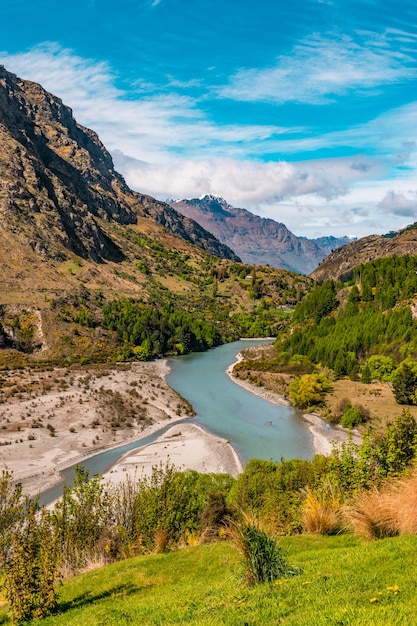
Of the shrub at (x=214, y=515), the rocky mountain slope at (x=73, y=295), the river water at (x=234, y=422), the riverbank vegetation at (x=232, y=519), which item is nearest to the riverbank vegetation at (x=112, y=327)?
the rocky mountain slope at (x=73, y=295)

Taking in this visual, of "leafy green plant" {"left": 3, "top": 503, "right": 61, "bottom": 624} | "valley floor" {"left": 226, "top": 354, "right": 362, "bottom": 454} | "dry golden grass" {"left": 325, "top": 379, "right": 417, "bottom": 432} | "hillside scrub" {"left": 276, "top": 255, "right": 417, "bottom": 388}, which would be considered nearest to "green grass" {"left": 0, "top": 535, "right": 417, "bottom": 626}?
"leafy green plant" {"left": 3, "top": 503, "right": 61, "bottom": 624}

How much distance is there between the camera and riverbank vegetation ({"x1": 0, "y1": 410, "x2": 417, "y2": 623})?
1134 centimetres

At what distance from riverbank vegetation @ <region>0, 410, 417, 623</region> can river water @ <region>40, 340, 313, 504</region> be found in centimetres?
1562

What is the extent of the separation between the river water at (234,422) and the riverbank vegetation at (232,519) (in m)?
15.6

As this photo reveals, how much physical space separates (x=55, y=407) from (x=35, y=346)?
44.8 metres

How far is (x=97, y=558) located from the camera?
786 inches

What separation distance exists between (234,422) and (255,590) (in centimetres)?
5817

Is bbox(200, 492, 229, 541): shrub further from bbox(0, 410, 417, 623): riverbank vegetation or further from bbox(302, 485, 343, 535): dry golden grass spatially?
bbox(302, 485, 343, 535): dry golden grass

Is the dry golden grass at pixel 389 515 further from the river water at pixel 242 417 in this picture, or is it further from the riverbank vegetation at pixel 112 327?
the riverbank vegetation at pixel 112 327

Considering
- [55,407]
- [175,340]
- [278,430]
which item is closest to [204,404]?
[278,430]

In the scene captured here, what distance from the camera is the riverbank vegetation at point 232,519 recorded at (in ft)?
37.2

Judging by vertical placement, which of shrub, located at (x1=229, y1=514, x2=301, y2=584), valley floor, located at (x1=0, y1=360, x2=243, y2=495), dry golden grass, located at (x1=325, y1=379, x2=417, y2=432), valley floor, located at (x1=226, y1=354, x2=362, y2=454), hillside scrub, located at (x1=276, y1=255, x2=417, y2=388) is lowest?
valley floor, located at (x1=0, y1=360, x2=243, y2=495)

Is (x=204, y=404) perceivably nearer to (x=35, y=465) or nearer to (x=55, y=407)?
(x=55, y=407)

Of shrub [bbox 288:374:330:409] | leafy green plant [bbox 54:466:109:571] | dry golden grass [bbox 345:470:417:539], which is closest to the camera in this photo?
dry golden grass [bbox 345:470:417:539]
